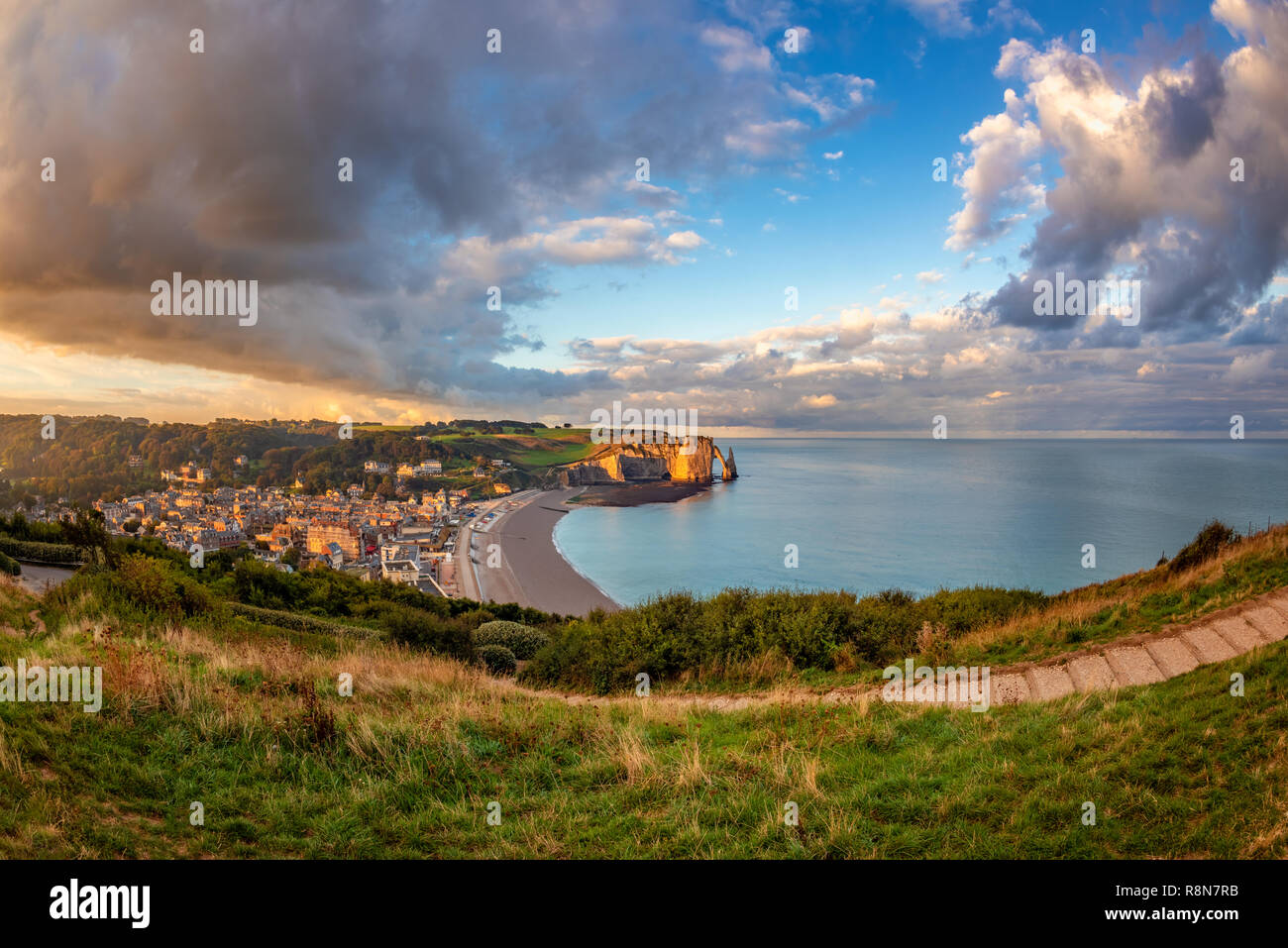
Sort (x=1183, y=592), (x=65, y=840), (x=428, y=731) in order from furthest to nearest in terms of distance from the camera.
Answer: (x=1183, y=592), (x=428, y=731), (x=65, y=840)

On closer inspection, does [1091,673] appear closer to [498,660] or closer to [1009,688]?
[1009,688]

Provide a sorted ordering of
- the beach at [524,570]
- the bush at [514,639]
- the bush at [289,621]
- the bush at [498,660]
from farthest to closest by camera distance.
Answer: the beach at [524,570] < the bush at [289,621] < the bush at [514,639] < the bush at [498,660]

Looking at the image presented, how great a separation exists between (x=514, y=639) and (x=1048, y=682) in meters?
14.3

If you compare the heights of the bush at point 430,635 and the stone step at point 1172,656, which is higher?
the stone step at point 1172,656

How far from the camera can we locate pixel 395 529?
6300 centimetres

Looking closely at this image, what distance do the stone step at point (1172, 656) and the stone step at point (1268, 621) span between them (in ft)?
2.83

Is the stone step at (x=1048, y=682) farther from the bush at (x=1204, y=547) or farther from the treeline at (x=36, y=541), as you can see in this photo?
the treeline at (x=36, y=541)

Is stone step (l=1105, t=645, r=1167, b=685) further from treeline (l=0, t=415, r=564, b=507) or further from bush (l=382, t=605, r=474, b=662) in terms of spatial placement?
treeline (l=0, t=415, r=564, b=507)

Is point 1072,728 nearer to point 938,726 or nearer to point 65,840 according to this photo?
point 938,726

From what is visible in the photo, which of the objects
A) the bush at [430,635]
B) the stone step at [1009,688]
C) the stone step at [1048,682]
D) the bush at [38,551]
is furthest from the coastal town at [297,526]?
Answer: the stone step at [1048,682]

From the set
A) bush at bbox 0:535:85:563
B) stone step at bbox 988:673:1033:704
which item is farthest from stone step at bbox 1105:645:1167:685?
bush at bbox 0:535:85:563

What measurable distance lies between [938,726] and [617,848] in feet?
13.5

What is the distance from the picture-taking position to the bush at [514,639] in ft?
59.2
